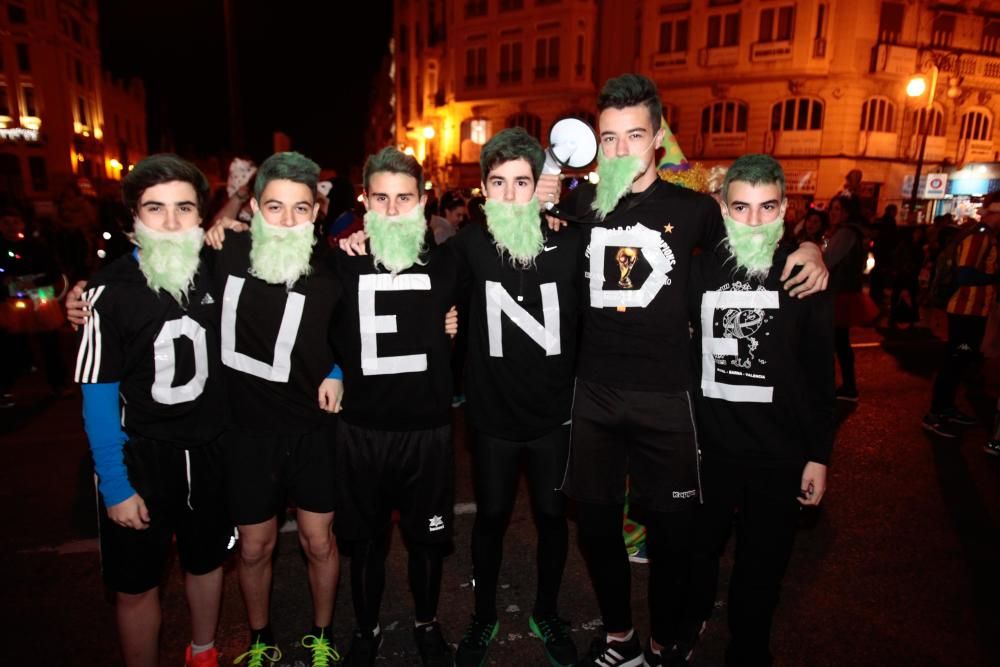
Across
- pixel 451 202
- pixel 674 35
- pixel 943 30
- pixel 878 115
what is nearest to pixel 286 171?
pixel 451 202

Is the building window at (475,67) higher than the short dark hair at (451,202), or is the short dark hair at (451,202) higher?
the building window at (475,67)

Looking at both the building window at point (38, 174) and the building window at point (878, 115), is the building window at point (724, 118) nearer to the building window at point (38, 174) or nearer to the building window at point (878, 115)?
the building window at point (878, 115)

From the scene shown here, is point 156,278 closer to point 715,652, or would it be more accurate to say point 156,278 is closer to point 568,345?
point 568,345

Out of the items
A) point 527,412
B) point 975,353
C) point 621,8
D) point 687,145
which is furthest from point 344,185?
point 687,145

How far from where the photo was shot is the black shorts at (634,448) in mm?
2725

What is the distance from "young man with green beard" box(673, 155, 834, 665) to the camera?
2635mm

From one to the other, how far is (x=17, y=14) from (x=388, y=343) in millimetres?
53618

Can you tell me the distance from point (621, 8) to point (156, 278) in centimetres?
481

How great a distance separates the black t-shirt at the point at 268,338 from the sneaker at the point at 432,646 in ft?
4.03

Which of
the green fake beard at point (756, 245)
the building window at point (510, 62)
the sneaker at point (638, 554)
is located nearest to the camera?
the green fake beard at point (756, 245)

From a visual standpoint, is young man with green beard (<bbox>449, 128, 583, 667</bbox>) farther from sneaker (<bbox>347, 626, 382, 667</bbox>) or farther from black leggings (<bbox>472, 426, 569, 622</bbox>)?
sneaker (<bbox>347, 626, 382, 667</bbox>)

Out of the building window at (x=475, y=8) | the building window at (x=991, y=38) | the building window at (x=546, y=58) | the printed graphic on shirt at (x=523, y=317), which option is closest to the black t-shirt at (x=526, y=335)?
the printed graphic on shirt at (x=523, y=317)

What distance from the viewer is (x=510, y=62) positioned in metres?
33.3

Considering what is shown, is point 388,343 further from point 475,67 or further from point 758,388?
point 475,67
